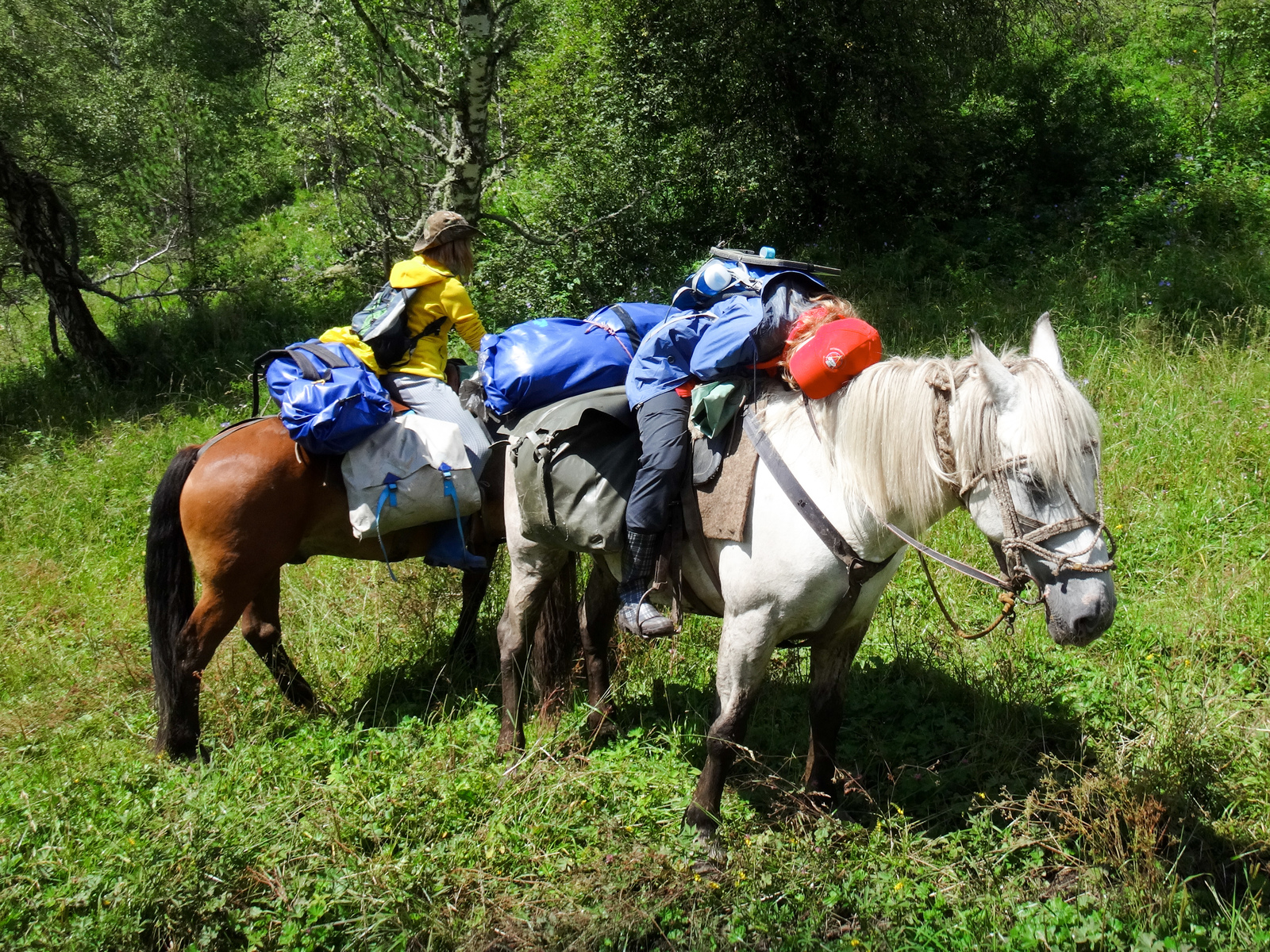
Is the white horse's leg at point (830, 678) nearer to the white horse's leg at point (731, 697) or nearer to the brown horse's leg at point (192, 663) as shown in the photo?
the white horse's leg at point (731, 697)

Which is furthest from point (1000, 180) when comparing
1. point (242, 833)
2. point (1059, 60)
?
point (242, 833)

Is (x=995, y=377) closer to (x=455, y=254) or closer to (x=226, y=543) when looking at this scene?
(x=455, y=254)

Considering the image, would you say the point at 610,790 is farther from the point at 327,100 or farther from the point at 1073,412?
the point at 327,100

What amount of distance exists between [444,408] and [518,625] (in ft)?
3.89

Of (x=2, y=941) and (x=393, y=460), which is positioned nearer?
(x=2, y=941)

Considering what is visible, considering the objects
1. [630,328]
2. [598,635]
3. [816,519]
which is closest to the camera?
[816,519]

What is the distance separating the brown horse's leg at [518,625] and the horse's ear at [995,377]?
2.11 m

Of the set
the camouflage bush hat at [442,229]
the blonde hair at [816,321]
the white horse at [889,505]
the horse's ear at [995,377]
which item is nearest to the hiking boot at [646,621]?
the white horse at [889,505]

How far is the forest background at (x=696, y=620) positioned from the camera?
2945mm

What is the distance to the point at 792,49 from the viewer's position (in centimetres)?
925

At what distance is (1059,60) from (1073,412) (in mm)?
10836

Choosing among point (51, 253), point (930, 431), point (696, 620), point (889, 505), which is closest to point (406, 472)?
point (696, 620)

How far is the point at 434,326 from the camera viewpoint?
441 cm

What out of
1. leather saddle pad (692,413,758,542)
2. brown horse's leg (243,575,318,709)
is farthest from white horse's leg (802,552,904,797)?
brown horse's leg (243,575,318,709)
